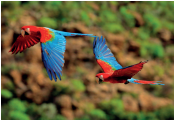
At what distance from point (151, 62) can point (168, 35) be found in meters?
1.20

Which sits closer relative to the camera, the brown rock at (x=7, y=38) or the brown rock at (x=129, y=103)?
the brown rock at (x=7, y=38)

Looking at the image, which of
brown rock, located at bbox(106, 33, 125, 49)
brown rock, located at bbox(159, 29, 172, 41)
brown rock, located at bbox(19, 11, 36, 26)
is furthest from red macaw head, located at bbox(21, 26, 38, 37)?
brown rock, located at bbox(159, 29, 172, 41)

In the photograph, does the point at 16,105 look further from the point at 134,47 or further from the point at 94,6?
the point at 134,47

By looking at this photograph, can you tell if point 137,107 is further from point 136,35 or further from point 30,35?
point 30,35

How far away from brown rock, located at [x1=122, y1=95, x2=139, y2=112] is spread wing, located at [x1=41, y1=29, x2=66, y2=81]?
171 inches

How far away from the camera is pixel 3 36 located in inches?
206

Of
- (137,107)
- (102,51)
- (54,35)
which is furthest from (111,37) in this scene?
(54,35)

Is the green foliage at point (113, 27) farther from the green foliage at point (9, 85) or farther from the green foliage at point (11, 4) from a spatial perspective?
the green foliage at point (9, 85)

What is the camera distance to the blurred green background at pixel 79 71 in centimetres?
539

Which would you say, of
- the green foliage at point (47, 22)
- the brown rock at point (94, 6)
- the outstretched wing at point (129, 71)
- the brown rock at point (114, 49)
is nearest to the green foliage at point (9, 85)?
the green foliage at point (47, 22)

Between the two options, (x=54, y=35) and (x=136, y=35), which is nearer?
(x=54, y=35)

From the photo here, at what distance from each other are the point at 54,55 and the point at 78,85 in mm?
4129

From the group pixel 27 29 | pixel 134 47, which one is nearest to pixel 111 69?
pixel 27 29

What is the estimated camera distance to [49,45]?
1673 millimetres
